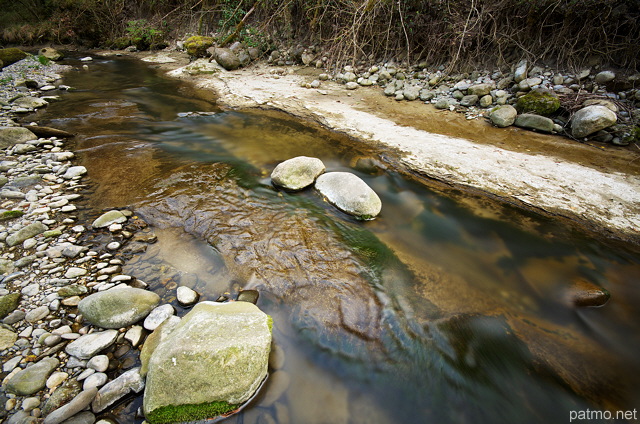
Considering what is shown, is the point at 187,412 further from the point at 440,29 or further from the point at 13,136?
the point at 440,29

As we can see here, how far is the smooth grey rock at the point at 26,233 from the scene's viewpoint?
2.67 m

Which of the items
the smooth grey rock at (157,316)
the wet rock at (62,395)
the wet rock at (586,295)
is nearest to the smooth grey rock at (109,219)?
the smooth grey rock at (157,316)

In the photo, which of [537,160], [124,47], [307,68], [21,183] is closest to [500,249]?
[537,160]

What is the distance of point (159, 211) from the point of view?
3.28 metres

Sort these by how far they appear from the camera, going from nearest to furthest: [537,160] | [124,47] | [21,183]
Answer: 1. [21,183]
2. [537,160]
3. [124,47]

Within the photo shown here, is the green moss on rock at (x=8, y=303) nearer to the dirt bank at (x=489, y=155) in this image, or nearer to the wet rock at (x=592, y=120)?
the dirt bank at (x=489, y=155)

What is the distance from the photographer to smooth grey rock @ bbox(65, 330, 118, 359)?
5.99 feet

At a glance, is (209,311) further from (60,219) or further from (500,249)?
(500,249)

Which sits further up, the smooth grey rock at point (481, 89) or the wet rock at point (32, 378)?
the smooth grey rock at point (481, 89)

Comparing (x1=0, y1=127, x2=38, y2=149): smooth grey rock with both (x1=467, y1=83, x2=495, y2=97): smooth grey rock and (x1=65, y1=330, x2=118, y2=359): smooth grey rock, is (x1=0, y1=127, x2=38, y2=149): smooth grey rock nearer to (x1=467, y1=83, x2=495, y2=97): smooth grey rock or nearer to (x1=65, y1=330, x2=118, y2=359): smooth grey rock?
(x1=65, y1=330, x2=118, y2=359): smooth grey rock

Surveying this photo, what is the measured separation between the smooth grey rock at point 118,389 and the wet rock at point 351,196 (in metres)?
2.43

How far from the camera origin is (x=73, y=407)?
1530 millimetres

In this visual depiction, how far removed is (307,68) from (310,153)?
5.58 metres

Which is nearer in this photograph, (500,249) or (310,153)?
(500,249)
